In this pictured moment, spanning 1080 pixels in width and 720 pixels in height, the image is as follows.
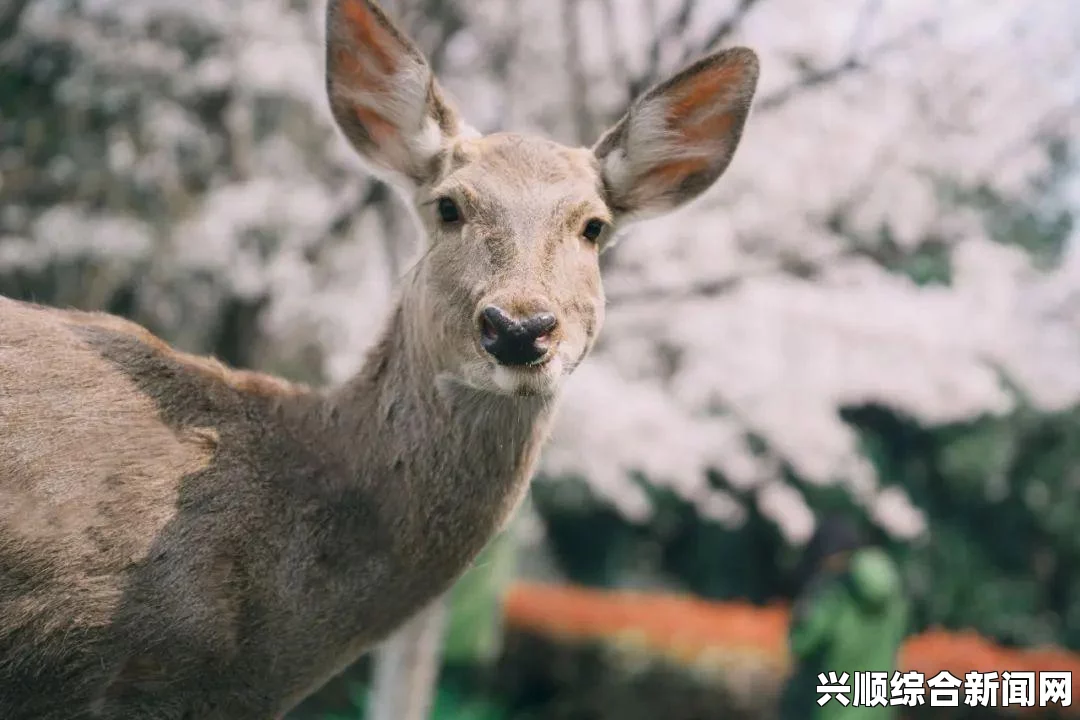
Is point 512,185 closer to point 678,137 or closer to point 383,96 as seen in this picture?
point 383,96

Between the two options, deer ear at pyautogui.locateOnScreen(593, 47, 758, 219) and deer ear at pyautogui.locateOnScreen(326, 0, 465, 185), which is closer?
Result: deer ear at pyautogui.locateOnScreen(326, 0, 465, 185)

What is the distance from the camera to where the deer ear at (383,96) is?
3.16 m

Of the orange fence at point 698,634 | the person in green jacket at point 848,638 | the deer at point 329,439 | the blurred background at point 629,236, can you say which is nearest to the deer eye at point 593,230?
the deer at point 329,439

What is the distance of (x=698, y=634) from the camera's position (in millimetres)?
10164

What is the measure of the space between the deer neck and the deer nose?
31 centimetres

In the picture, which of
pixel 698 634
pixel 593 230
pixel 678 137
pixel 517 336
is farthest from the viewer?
pixel 698 634

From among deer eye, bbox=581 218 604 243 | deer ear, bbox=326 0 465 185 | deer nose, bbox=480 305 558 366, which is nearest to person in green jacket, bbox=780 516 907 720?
deer eye, bbox=581 218 604 243

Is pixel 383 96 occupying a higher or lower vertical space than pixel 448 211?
higher

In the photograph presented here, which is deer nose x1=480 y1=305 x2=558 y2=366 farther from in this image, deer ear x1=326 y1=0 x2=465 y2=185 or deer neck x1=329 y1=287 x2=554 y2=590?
deer ear x1=326 y1=0 x2=465 y2=185

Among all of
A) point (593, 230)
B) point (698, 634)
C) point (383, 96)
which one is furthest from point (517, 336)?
point (698, 634)

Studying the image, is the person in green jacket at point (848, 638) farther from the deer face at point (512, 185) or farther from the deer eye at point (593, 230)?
the deer eye at point (593, 230)

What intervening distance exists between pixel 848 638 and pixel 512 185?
6101 mm

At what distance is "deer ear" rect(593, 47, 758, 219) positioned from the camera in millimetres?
3295

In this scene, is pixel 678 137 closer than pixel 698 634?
Yes
